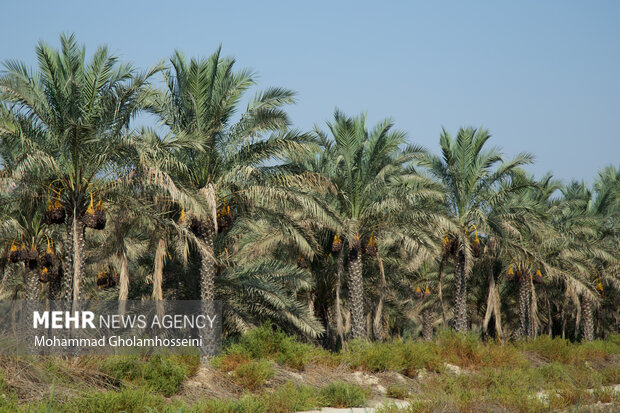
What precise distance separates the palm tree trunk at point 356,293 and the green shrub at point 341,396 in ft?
A: 28.9

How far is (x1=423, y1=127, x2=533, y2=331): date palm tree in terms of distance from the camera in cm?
2462

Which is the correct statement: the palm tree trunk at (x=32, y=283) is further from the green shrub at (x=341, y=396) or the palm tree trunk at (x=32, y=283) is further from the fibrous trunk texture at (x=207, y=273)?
the green shrub at (x=341, y=396)

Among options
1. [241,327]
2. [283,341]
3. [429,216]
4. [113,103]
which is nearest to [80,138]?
[113,103]

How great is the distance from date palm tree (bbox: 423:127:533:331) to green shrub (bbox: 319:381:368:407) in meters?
11.4

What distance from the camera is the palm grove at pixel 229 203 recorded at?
1565cm

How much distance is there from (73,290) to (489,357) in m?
11.4

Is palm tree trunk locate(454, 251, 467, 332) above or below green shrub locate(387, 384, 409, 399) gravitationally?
above

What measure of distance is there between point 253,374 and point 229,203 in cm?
590

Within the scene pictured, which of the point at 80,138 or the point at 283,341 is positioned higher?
the point at 80,138

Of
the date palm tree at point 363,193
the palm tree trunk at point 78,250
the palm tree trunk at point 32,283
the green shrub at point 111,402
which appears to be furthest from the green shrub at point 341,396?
the palm tree trunk at point 32,283

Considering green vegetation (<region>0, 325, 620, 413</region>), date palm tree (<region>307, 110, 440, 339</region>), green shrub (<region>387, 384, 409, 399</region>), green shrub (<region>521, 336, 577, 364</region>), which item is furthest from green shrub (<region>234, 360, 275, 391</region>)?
green shrub (<region>521, 336, 577, 364</region>)

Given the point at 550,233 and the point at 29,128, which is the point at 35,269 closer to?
the point at 29,128

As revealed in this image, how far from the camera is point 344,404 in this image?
1397cm

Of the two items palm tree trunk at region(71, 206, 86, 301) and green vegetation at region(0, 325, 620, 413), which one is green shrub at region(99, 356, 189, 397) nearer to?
green vegetation at region(0, 325, 620, 413)
